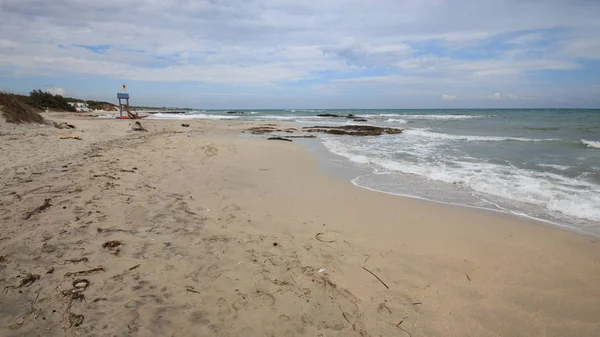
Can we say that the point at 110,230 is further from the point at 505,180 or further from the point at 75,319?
the point at 505,180

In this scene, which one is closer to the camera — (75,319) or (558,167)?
(75,319)

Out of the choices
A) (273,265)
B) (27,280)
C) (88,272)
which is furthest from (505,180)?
(27,280)

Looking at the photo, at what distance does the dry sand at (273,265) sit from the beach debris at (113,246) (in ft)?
0.08

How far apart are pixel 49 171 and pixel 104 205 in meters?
2.48

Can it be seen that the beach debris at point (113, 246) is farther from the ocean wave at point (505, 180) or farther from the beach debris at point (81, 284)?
the ocean wave at point (505, 180)

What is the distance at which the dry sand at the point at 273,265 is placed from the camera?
228 cm

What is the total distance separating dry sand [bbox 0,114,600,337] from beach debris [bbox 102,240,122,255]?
0.08 ft

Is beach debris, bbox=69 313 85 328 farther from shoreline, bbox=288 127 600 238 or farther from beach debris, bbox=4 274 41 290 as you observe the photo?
shoreline, bbox=288 127 600 238

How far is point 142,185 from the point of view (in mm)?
5336

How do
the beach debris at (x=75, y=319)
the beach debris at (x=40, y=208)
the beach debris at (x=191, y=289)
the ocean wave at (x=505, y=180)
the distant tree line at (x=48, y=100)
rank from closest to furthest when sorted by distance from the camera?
the beach debris at (x=75, y=319) → the beach debris at (x=191, y=289) → the beach debris at (x=40, y=208) → the ocean wave at (x=505, y=180) → the distant tree line at (x=48, y=100)

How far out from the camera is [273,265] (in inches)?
121

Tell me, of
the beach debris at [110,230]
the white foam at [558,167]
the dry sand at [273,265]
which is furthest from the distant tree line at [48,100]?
the white foam at [558,167]

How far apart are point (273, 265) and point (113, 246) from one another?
165 centimetres

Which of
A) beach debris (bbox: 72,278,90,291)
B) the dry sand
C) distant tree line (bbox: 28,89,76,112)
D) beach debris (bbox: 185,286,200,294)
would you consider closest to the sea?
the dry sand
